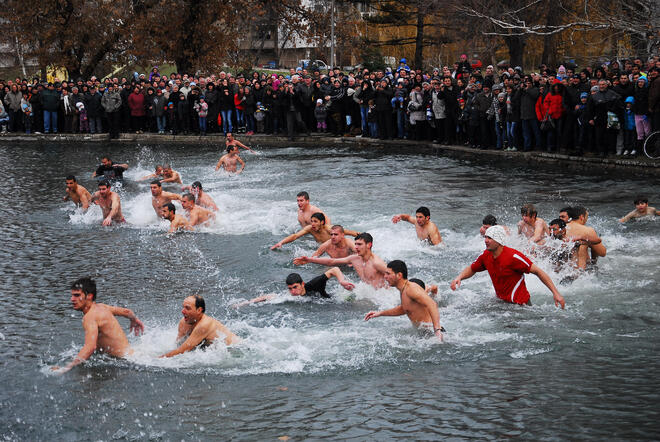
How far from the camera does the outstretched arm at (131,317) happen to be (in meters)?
8.40

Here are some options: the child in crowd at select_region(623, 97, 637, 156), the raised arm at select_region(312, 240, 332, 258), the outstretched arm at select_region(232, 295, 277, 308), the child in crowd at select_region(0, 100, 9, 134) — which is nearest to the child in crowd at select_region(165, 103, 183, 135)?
the child in crowd at select_region(0, 100, 9, 134)

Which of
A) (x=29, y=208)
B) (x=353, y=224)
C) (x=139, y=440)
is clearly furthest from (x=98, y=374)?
(x=29, y=208)

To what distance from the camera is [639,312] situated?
9.33 meters

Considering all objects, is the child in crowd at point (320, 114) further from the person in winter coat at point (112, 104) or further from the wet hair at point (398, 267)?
the wet hair at point (398, 267)

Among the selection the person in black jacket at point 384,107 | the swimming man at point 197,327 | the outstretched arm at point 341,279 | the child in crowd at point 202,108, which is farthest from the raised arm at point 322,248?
the child in crowd at point 202,108

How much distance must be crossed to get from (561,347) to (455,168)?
12.4 metres

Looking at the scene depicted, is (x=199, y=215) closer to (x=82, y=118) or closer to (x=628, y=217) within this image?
(x=628, y=217)

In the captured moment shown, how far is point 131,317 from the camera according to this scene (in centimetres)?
848

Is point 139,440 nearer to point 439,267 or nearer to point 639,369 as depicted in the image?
point 639,369

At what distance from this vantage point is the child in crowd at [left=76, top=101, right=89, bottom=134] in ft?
93.7

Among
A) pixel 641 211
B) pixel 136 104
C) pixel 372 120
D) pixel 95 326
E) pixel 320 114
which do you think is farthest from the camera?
pixel 136 104

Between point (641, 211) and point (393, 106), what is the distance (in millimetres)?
11855

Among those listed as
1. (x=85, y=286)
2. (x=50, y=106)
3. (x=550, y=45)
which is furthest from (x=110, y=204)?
(x=550, y=45)

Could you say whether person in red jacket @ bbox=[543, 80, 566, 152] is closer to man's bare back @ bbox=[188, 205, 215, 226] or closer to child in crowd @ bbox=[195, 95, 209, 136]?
man's bare back @ bbox=[188, 205, 215, 226]
